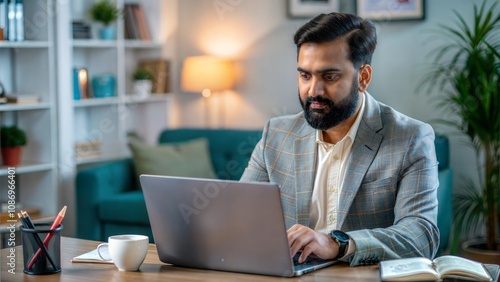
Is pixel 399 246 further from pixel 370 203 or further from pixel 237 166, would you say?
pixel 237 166

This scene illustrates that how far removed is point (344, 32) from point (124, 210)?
2.27m

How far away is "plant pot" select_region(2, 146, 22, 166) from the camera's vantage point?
4.16 meters

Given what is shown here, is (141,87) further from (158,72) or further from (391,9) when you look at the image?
(391,9)

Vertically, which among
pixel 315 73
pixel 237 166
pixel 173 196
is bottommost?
pixel 237 166

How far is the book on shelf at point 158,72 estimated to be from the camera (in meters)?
5.11

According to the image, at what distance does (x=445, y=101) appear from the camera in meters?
4.25

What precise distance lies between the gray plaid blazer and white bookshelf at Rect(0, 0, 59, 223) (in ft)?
7.61

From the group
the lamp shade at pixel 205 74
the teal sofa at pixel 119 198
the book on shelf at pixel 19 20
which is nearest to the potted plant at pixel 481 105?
the teal sofa at pixel 119 198

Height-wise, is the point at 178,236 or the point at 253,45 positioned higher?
the point at 253,45

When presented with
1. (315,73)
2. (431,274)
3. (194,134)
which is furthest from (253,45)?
(431,274)

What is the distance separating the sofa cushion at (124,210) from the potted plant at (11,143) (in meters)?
0.56

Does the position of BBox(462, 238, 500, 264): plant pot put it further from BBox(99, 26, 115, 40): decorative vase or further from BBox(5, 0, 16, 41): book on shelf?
BBox(5, 0, 16, 41): book on shelf

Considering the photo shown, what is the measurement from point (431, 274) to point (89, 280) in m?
0.76

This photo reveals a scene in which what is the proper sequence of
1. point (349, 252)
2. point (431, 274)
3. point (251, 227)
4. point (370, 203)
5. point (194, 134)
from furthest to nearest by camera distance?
1. point (194, 134)
2. point (370, 203)
3. point (349, 252)
4. point (251, 227)
5. point (431, 274)
